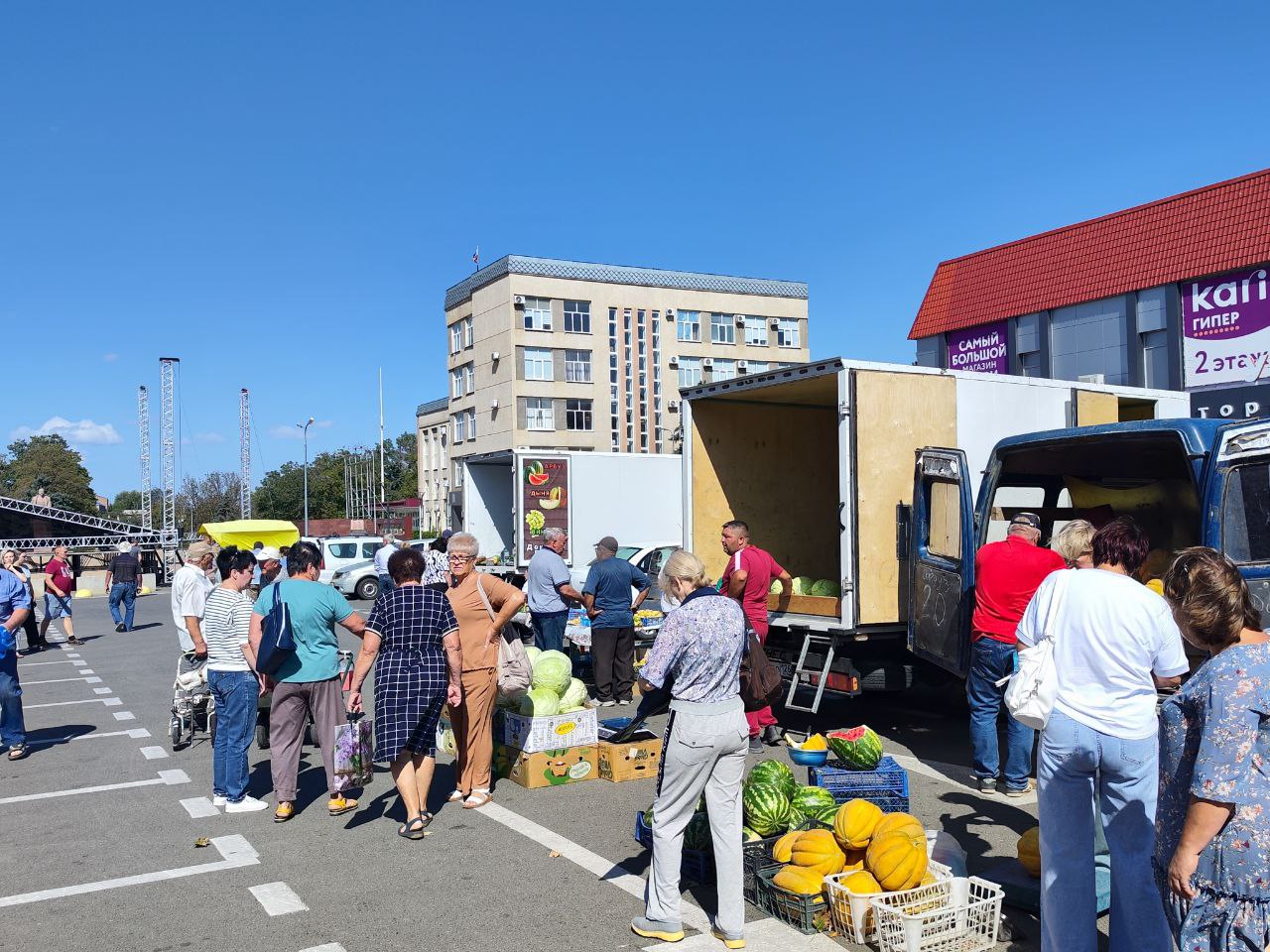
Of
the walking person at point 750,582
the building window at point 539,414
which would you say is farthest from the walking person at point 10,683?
the building window at point 539,414

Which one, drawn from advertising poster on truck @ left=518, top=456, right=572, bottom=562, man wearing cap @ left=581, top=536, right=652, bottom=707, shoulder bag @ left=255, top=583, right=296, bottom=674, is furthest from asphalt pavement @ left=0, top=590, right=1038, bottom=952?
advertising poster on truck @ left=518, top=456, right=572, bottom=562

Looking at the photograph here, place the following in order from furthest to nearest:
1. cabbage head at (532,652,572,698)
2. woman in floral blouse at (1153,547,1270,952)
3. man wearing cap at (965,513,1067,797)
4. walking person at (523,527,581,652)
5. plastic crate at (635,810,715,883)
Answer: walking person at (523,527,581,652) < cabbage head at (532,652,572,698) < man wearing cap at (965,513,1067,797) < plastic crate at (635,810,715,883) < woman in floral blouse at (1153,547,1270,952)

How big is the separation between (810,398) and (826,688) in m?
3.49

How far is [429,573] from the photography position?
8.36 m

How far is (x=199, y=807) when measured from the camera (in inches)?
279

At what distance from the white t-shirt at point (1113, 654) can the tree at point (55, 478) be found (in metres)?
93.8

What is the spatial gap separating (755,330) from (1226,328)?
124 ft

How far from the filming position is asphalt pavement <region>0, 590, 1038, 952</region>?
15.6ft

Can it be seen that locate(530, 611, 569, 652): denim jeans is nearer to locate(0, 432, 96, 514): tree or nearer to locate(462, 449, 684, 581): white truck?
locate(462, 449, 684, 581): white truck

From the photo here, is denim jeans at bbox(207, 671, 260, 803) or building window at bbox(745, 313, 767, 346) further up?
building window at bbox(745, 313, 767, 346)

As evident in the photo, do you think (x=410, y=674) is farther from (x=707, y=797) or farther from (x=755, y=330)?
(x=755, y=330)

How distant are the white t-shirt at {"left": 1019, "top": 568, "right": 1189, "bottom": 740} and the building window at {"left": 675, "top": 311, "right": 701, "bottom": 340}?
5663 cm

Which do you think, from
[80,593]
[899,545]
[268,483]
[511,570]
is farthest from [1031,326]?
[268,483]

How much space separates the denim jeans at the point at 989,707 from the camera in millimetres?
6855
